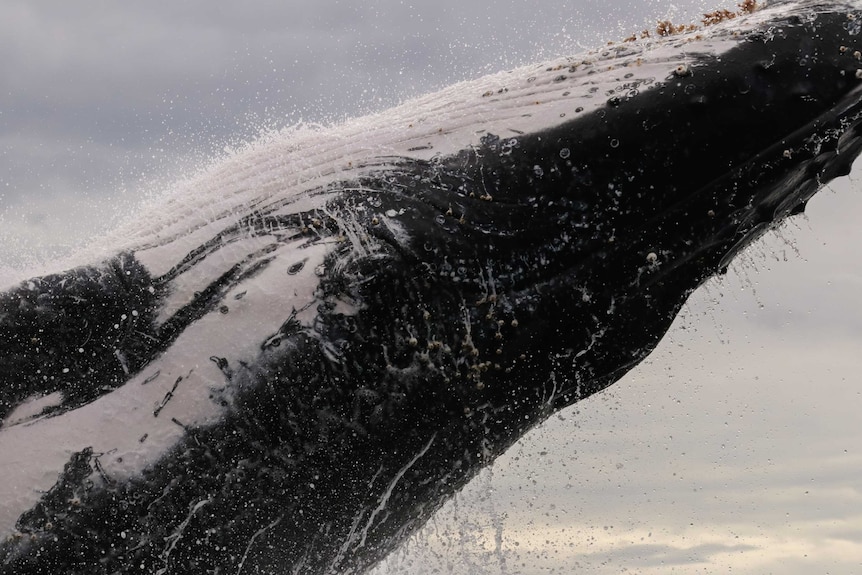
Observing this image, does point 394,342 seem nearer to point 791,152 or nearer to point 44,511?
point 44,511

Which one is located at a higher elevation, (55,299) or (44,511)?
(55,299)

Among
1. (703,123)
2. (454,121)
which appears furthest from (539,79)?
(703,123)

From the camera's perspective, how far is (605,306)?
6668mm

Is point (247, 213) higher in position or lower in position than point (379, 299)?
higher

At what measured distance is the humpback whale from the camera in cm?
621

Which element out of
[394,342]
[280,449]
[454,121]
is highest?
[454,121]

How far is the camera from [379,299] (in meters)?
6.22

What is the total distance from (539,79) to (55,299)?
3.63 m

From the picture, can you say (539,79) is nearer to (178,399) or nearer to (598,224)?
(598,224)

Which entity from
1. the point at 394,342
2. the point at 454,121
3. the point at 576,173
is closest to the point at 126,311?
the point at 394,342

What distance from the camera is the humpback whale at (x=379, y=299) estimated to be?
6.21 meters

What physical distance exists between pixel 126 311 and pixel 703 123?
400cm

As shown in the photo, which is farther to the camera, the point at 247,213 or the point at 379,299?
the point at 247,213

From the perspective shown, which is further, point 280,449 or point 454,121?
point 454,121
